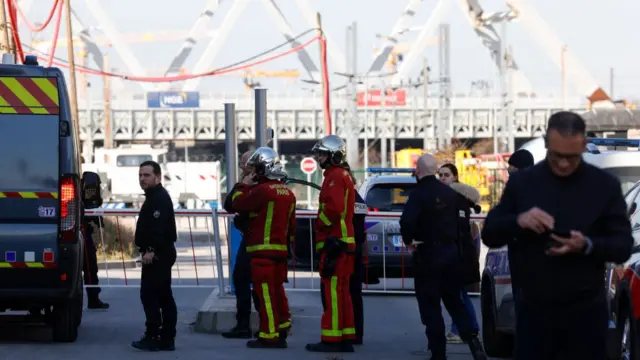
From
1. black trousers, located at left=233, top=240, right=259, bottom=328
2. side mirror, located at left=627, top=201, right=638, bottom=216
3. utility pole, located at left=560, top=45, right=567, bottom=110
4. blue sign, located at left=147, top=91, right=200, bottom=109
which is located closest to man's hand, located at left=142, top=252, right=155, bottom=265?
black trousers, located at left=233, top=240, right=259, bottom=328

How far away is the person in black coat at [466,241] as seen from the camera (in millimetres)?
10227

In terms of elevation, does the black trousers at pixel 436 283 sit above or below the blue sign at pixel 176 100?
below

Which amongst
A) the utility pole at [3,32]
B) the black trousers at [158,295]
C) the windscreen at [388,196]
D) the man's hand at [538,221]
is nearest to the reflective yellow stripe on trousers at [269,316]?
the black trousers at [158,295]

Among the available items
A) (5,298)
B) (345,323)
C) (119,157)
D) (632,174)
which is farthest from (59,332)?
(119,157)

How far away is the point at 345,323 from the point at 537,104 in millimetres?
107038

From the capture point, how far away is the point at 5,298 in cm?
1067

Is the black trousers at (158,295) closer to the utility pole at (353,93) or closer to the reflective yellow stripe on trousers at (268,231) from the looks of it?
the reflective yellow stripe on trousers at (268,231)

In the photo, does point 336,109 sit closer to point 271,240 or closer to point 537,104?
point 537,104

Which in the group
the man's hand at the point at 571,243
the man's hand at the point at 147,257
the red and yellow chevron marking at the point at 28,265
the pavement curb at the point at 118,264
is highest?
the man's hand at the point at 571,243

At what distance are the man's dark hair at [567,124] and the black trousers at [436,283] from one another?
4.03 metres

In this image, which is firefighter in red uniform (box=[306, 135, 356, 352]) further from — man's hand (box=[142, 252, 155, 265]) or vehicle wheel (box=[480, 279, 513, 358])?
man's hand (box=[142, 252, 155, 265])

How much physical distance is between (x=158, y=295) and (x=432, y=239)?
8.17 ft

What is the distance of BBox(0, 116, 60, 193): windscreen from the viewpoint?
1055cm

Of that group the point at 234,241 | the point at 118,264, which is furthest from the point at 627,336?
the point at 118,264
